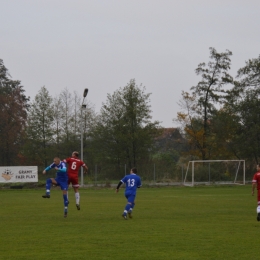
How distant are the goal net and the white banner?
14.4 m

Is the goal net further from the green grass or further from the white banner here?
the green grass

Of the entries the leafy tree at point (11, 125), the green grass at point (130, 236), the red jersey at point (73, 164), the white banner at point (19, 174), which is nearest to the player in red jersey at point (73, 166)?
the red jersey at point (73, 164)

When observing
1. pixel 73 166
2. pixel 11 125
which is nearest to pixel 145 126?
pixel 11 125

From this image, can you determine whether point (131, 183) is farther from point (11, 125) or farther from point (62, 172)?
point (11, 125)

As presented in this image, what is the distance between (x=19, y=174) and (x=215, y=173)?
1852 cm

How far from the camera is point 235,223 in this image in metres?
18.0

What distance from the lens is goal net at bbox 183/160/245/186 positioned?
180 feet

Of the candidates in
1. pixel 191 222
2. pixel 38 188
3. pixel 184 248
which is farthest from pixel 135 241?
pixel 38 188

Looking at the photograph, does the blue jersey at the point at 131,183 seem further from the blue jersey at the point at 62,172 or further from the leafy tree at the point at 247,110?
the leafy tree at the point at 247,110

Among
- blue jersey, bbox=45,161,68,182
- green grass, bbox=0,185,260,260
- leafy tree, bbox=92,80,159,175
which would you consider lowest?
green grass, bbox=0,185,260,260

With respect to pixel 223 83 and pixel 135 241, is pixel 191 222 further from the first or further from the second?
pixel 223 83

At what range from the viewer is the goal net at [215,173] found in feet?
180

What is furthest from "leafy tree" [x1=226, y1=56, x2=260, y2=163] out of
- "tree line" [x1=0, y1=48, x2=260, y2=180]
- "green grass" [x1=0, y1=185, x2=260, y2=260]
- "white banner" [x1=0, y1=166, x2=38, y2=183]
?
"green grass" [x1=0, y1=185, x2=260, y2=260]

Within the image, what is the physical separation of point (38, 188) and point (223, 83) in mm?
29015
